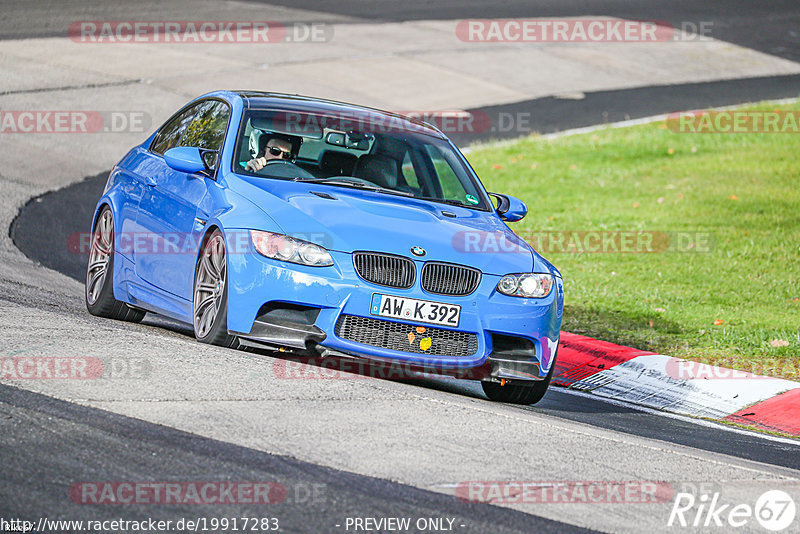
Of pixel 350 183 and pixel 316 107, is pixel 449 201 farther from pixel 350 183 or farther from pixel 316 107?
pixel 316 107

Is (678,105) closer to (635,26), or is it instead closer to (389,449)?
(635,26)

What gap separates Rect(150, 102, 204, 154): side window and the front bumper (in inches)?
95.5

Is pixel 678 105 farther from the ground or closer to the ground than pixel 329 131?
closer to the ground

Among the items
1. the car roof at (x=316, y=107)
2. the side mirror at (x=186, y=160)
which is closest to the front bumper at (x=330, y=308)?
the side mirror at (x=186, y=160)

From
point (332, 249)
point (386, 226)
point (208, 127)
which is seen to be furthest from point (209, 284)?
point (208, 127)

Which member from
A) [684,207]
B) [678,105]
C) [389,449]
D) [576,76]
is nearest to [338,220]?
[389,449]

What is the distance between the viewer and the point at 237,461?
17.2ft

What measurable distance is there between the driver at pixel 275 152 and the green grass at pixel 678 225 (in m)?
3.93

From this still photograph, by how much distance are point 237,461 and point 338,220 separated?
2.44 m

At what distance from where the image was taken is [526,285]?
754 centimetres

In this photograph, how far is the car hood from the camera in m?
7.25

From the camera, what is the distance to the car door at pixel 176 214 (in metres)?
7.91

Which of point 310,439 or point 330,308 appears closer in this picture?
point 310,439

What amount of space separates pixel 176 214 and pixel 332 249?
4.86ft
